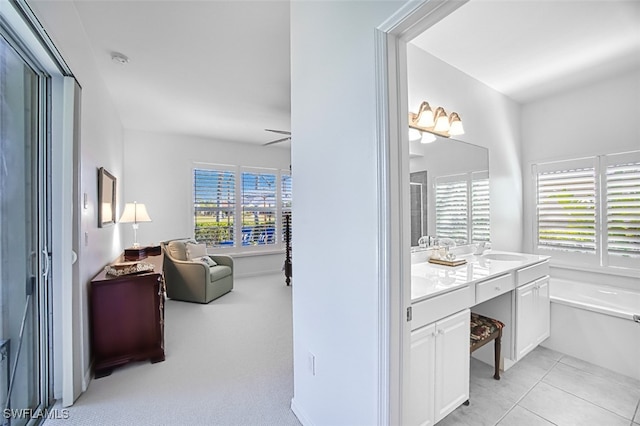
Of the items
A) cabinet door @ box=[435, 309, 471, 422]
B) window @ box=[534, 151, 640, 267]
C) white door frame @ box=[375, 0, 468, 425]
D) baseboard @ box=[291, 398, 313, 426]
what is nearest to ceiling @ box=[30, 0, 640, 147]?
window @ box=[534, 151, 640, 267]

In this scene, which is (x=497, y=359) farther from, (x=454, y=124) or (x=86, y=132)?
(x=86, y=132)

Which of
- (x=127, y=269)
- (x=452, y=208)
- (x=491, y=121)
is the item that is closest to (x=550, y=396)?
(x=452, y=208)

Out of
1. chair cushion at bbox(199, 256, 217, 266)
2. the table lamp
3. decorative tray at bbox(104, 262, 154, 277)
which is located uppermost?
the table lamp

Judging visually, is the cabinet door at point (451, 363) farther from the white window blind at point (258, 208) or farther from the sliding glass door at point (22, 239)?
the white window blind at point (258, 208)

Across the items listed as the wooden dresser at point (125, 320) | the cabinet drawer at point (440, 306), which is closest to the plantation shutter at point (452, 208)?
the cabinet drawer at point (440, 306)

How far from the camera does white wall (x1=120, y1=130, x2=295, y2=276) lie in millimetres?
4613

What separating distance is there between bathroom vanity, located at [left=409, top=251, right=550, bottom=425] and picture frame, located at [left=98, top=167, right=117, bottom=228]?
292 cm

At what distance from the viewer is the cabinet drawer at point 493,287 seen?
1.86m

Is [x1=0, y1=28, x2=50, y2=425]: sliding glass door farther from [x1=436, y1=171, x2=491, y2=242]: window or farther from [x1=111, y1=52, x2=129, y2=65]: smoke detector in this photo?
[x1=436, y1=171, x2=491, y2=242]: window

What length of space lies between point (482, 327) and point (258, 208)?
15.3 ft

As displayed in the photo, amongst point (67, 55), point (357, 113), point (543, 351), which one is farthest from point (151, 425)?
point (543, 351)

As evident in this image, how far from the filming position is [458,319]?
1.67 metres

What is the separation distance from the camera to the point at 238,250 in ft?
18.3

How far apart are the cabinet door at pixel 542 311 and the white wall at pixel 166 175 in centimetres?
467
